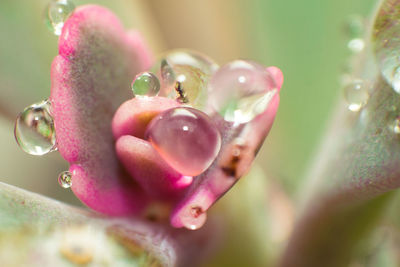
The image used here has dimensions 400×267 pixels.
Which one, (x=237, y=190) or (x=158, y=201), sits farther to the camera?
(x=237, y=190)

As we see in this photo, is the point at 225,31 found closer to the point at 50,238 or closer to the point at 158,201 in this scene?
the point at 158,201

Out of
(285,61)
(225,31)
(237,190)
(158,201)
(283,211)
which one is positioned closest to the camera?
(158,201)

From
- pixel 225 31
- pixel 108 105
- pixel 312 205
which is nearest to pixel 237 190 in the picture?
pixel 312 205

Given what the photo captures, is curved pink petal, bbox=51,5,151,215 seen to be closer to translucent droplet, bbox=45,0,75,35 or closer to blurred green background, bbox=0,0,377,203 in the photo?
translucent droplet, bbox=45,0,75,35

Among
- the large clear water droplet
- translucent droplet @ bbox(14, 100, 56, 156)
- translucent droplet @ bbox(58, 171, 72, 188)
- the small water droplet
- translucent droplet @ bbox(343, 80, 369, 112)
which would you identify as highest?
the large clear water droplet

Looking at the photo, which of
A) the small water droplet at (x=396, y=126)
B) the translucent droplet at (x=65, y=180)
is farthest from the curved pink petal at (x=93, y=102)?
the small water droplet at (x=396, y=126)

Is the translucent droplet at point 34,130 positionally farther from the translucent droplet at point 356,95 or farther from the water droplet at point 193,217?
the translucent droplet at point 356,95

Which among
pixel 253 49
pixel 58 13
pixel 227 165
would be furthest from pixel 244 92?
pixel 253 49

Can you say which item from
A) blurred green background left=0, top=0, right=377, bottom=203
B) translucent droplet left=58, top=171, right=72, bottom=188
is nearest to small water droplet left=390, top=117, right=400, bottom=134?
translucent droplet left=58, top=171, right=72, bottom=188
